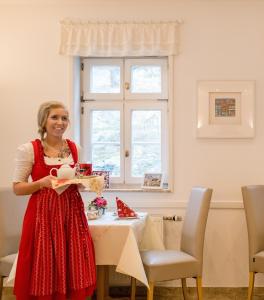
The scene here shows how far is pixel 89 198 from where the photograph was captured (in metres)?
3.72

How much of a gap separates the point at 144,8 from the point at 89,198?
5.63ft

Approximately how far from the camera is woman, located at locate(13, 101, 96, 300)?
214cm

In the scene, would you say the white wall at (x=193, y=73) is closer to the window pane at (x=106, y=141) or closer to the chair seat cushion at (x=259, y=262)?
the window pane at (x=106, y=141)

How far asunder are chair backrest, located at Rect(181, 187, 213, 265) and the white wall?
411 millimetres

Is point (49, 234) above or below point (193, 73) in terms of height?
below

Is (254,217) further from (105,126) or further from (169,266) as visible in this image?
(105,126)

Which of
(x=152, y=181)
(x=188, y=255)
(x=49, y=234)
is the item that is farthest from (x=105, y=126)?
(x=49, y=234)

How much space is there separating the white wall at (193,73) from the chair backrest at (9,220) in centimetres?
56

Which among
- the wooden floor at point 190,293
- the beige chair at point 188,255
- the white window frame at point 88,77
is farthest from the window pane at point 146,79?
the wooden floor at point 190,293

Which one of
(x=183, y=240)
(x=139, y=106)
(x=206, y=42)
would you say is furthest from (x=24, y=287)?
(x=206, y=42)

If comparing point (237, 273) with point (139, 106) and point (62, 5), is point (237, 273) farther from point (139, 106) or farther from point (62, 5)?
point (62, 5)

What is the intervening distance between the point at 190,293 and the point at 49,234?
186 centimetres

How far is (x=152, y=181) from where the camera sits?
12.1 feet

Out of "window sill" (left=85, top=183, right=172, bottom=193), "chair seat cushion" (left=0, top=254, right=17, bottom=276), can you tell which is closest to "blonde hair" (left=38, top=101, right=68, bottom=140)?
"chair seat cushion" (left=0, top=254, right=17, bottom=276)
